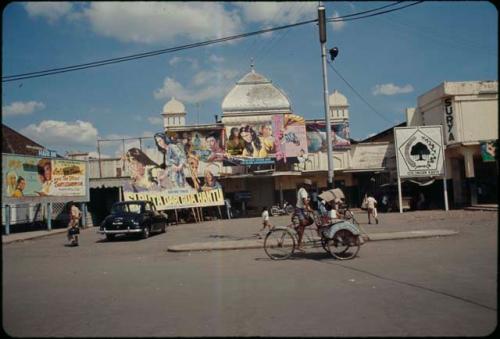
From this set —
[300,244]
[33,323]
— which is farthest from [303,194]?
[33,323]

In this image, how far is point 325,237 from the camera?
36.5ft

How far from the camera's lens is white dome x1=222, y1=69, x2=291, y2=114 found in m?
33.6

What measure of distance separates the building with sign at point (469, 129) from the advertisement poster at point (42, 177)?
24.7 metres

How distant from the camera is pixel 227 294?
23.5ft

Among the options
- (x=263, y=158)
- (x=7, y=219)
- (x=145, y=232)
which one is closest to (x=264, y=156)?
(x=263, y=158)

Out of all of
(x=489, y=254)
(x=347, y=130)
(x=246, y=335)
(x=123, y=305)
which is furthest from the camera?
(x=347, y=130)

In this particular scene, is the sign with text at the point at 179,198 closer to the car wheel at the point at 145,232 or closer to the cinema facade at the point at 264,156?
the cinema facade at the point at 264,156

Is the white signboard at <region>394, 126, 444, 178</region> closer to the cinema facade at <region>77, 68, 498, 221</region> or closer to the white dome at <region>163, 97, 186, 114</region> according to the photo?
the cinema facade at <region>77, 68, 498, 221</region>

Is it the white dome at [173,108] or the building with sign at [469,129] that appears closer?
the building with sign at [469,129]

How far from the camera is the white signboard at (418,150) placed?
1075 inches

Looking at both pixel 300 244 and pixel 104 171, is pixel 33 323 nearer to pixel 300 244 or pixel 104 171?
pixel 300 244

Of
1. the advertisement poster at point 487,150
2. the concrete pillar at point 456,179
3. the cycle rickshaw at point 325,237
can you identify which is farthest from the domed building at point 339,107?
the cycle rickshaw at point 325,237

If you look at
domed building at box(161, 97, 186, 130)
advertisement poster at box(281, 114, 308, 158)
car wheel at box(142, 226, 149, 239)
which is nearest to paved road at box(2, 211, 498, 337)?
car wheel at box(142, 226, 149, 239)

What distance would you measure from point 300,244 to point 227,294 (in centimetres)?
495
